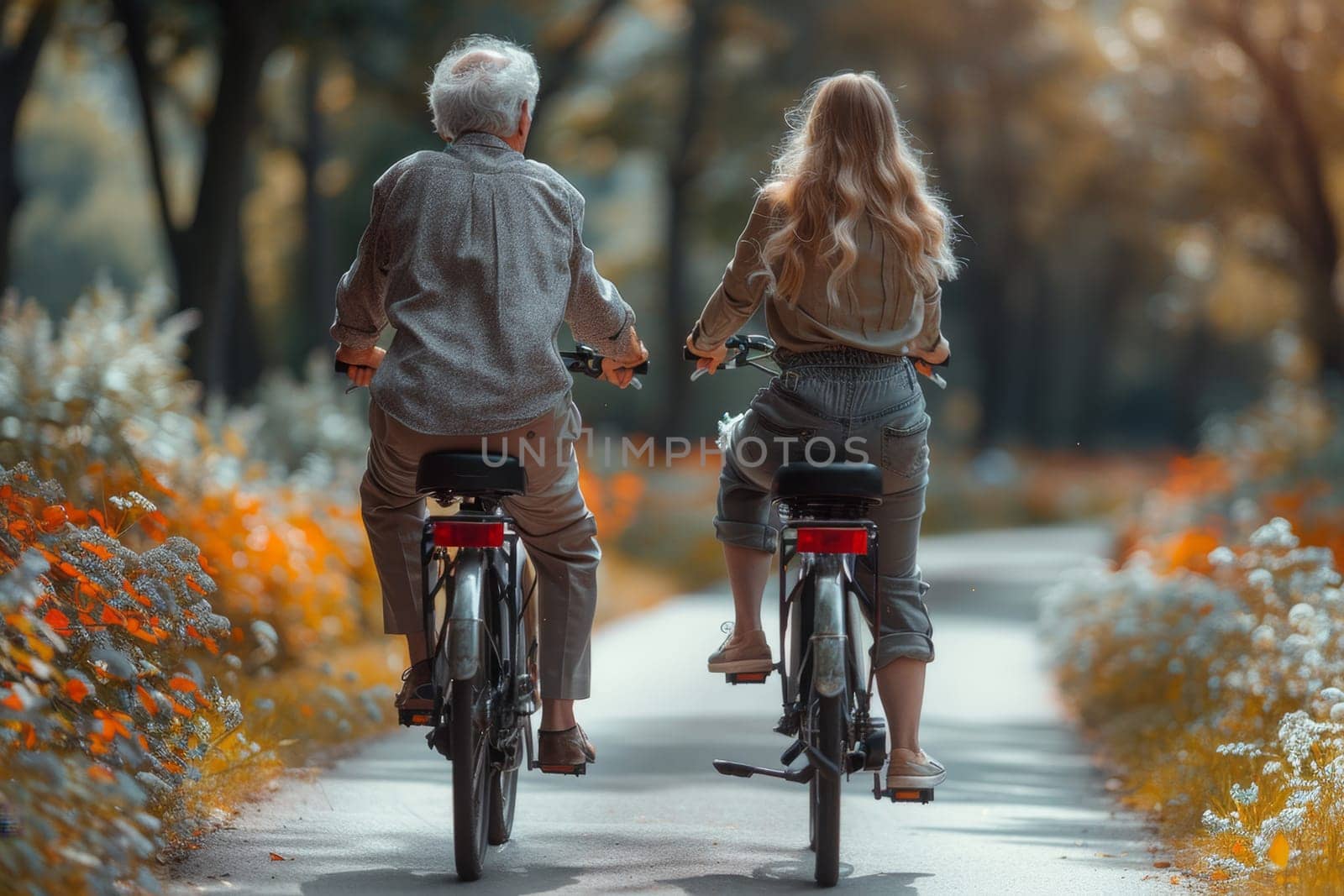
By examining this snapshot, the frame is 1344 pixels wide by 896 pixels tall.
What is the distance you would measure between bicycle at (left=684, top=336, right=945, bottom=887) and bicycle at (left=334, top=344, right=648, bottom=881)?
0.68 m

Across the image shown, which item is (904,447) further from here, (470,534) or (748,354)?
(470,534)

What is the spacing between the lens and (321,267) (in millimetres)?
24250

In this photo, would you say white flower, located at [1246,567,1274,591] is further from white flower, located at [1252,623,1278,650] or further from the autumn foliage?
the autumn foliage

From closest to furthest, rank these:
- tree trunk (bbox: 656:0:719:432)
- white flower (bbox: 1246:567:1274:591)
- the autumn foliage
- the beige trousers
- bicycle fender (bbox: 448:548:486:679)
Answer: the autumn foliage
bicycle fender (bbox: 448:548:486:679)
the beige trousers
white flower (bbox: 1246:567:1274:591)
tree trunk (bbox: 656:0:719:432)

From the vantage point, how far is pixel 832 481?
17.4 feet

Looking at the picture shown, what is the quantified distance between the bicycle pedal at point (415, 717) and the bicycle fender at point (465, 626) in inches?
17.8

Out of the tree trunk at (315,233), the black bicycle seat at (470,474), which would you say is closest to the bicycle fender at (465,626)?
the black bicycle seat at (470,474)

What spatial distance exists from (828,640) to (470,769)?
1038 millimetres

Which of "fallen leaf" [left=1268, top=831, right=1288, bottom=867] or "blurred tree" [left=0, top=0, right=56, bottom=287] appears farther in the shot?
"blurred tree" [left=0, top=0, right=56, bottom=287]

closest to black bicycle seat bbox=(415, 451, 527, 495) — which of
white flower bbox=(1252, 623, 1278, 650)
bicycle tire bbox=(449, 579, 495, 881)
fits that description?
bicycle tire bbox=(449, 579, 495, 881)

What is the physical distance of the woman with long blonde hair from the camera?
5.63 meters

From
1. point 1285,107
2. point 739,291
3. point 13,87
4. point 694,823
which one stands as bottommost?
point 694,823

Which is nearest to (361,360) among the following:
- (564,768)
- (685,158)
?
(564,768)

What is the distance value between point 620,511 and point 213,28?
17.8ft
